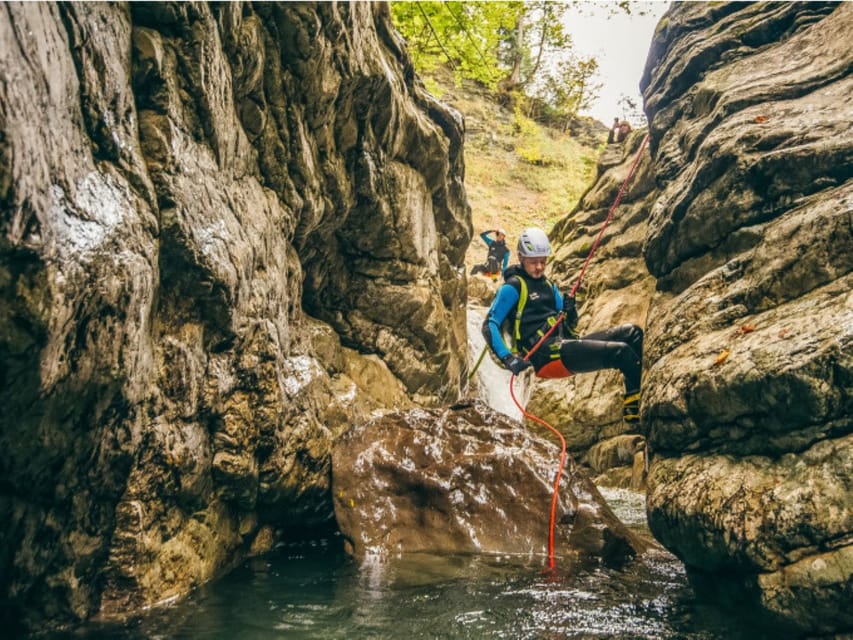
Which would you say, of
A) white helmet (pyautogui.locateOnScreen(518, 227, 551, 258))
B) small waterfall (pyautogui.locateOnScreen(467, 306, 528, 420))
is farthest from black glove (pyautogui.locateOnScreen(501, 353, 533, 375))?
small waterfall (pyautogui.locateOnScreen(467, 306, 528, 420))

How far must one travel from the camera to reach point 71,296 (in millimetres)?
2623

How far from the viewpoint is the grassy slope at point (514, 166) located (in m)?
27.3

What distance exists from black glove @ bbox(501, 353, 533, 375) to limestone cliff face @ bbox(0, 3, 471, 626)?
7.13 ft

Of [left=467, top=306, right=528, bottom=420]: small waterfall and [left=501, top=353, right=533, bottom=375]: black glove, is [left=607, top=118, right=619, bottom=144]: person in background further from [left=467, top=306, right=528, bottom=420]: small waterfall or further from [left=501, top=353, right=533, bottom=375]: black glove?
[left=501, top=353, right=533, bottom=375]: black glove

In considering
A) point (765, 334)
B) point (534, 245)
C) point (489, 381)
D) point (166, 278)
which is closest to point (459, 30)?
point (534, 245)

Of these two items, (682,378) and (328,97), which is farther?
(328,97)

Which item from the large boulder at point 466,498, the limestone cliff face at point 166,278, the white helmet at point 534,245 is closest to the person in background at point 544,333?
the white helmet at point 534,245

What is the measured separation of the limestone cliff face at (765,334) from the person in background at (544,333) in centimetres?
61

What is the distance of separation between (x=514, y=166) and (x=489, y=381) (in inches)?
723

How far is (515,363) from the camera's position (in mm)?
6281

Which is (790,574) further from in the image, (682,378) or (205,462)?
(205,462)

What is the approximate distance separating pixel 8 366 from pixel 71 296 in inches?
16.3

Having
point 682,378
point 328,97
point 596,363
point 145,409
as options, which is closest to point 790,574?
point 682,378

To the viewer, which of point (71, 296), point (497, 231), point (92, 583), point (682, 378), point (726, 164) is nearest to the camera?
point (71, 296)
